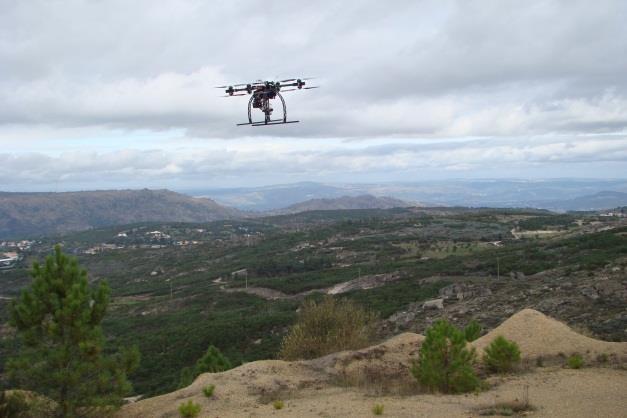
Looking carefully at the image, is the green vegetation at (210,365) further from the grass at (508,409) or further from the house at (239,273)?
the house at (239,273)

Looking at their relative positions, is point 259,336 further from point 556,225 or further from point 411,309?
point 556,225

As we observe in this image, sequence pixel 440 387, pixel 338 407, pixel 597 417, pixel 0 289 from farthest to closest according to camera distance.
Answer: pixel 0 289, pixel 440 387, pixel 338 407, pixel 597 417

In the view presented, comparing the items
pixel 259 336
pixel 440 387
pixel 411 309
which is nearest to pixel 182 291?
pixel 259 336

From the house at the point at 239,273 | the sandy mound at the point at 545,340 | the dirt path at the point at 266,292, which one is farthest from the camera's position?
the house at the point at 239,273

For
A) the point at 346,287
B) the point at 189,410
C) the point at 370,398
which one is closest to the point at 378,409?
the point at 370,398

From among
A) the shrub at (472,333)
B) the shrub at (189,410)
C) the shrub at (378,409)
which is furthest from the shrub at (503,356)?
the shrub at (189,410)

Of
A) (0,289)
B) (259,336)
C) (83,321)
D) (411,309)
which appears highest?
(83,321)

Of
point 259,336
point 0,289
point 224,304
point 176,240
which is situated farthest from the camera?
point 176,240
